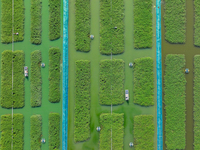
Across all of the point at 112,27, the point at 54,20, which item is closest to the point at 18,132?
the point at 54,20

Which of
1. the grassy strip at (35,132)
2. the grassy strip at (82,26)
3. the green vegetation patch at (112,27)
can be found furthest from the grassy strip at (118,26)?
the grassy strip at (35,132)

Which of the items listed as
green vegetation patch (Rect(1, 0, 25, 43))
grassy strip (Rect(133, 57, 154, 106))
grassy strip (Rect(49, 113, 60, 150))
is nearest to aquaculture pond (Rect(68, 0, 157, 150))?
grassy strip (Rect(133, 57, 154, 106))

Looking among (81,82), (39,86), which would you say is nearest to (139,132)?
(81,82)

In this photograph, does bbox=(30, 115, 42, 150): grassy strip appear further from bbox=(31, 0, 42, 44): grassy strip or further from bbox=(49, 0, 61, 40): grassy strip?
bbox=(49, 0, 61, 40): grassy strip

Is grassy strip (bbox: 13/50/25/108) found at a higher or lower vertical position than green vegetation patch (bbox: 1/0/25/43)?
lower

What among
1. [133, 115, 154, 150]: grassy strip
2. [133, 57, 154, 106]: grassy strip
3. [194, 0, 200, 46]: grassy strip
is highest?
[194, 0, 200, 46]: grassy strip

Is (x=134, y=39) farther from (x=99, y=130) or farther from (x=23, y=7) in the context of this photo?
(x=23, y=7)
